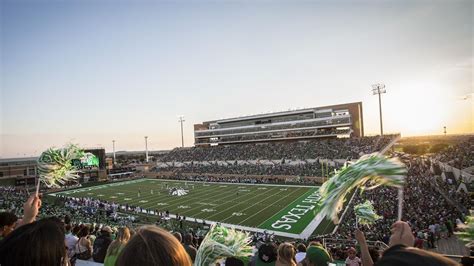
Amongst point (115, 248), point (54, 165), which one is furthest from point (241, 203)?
point (115, 248)

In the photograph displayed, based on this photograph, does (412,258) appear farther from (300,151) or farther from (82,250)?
(300,151)

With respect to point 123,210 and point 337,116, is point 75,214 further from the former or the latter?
point 337,116

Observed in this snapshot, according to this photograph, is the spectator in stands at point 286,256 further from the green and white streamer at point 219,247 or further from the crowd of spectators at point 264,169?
the crowd of spectators at point 264,169

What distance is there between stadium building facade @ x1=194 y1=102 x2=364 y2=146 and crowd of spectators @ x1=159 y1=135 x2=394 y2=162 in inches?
137

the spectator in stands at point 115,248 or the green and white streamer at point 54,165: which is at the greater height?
the green and white streamer at point 54,165

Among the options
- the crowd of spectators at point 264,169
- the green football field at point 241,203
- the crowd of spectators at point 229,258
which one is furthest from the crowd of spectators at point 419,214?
the crowd of spectators at point 264,169

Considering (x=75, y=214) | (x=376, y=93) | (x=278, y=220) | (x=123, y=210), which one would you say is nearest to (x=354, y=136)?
(x=376, y=93)

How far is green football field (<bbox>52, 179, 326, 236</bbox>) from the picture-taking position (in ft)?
74.6

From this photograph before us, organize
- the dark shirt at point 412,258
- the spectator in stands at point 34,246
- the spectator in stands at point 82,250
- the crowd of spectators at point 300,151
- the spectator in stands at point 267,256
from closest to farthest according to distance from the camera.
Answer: the dark shirt at point 412,258
the spectator in stands at point 34,246
the spectator in stands at point 267,256
the spectator in stands at point 82,250
the crowd of spectators at point 300,151

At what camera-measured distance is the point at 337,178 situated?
3936 millimetres

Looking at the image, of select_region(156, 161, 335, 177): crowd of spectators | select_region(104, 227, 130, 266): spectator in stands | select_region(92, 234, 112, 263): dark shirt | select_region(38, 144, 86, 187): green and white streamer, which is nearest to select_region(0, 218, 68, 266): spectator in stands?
select_region(104, 227, 130, 266): spectator in stands

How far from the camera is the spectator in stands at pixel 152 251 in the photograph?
54.4 inches

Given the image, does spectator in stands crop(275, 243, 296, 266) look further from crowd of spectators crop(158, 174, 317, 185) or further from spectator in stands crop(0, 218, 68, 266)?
crowd of spectators crop(158, 174, 317, 185)

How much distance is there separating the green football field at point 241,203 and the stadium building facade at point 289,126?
2602cm
